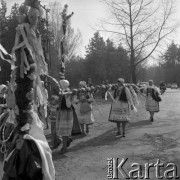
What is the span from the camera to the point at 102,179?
5.90m

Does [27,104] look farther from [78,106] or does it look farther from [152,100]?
[152,100]

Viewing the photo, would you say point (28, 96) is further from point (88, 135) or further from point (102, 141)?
point (88, 135)

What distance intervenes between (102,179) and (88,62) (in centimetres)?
3881

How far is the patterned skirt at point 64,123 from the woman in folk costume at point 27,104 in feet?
14.5

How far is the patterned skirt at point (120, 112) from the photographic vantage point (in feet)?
34.0

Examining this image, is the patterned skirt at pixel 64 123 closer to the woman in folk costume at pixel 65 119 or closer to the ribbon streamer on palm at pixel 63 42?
the woman in folk costume at pixel 65 119

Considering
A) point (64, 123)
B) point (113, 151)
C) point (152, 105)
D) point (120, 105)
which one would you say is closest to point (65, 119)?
point (64, 123)

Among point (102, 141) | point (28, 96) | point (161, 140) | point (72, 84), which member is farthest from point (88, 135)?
point (72, 84)

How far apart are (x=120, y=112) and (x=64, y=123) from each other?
2.86 m

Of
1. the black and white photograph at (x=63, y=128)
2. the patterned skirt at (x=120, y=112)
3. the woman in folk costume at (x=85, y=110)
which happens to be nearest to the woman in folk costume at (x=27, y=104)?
the black and white photograph at (x=63, y=128)

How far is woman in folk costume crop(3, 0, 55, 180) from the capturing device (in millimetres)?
3389

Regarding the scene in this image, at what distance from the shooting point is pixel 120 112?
34.3 feet

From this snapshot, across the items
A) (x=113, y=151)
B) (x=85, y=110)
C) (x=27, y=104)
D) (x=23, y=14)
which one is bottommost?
(x=113, y=151)

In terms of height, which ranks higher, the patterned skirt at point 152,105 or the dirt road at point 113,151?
the patterned skirt at point 152,105
